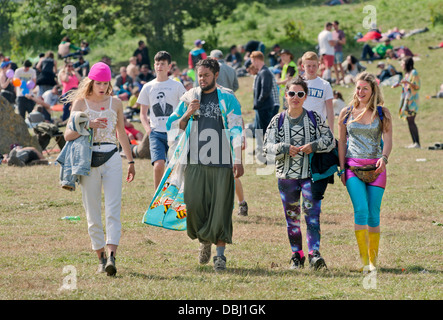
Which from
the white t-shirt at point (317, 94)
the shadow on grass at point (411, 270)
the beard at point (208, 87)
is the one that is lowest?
the shadow on grass at point (411, 270)

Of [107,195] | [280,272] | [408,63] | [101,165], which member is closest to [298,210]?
[280,272]

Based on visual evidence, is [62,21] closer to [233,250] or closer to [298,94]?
[233,250]

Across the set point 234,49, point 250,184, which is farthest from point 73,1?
point 250,184

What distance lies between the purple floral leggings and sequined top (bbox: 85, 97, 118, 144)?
65.8 inches

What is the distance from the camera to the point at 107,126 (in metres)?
6.94

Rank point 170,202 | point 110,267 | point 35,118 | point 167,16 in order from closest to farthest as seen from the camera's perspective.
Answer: point 110,267 < point 170,202 < point 35,118 < point 167,16

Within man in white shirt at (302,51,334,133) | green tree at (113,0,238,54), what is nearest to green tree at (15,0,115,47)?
green tree at (113,0,238,54)

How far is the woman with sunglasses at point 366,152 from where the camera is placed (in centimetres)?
724

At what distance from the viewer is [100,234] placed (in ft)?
22.9

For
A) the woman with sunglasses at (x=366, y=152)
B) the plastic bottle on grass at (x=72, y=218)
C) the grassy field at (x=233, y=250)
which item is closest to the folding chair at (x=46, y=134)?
the grassy field at (x=233, y=250)

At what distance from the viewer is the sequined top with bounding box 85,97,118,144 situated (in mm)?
6914

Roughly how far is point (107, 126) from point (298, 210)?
200 centimetres

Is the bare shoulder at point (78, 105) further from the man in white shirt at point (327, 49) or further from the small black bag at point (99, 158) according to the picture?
the man in white shirt at point (327, 49)

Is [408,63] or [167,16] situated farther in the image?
[167,16]
